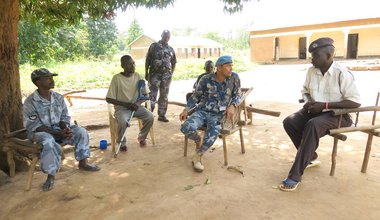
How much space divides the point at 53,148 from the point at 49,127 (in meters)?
0.38

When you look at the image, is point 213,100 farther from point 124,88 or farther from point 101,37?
point 101,37

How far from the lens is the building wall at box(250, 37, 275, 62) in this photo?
26.4m

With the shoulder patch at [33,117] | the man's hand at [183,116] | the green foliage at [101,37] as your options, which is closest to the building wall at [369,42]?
the man's hand at [183,116]

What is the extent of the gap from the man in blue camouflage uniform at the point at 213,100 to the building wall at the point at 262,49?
2324 centimetres

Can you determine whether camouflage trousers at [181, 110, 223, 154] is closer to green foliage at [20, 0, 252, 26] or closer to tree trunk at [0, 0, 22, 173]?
tree trunk at [0, 0, 22, 173]

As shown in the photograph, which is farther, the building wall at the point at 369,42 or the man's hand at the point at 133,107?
the building wall at the point at 369,42

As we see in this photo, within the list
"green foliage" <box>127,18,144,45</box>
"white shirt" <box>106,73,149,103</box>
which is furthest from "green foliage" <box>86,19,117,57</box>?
"white shirt" <box>106,73,149,103</box>

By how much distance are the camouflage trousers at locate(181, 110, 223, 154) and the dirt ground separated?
1.11 feet

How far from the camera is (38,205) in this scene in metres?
3.18

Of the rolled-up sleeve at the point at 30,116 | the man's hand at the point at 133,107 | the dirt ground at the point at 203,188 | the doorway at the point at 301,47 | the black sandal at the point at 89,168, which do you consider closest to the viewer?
the dirt ground at the point at 203,188

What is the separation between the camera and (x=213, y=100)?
4.35m

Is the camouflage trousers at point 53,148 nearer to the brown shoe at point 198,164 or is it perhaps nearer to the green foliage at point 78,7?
the brown shoe at point 198,164

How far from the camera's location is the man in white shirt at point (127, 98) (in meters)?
4.83

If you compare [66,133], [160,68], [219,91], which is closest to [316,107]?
[219,91]
